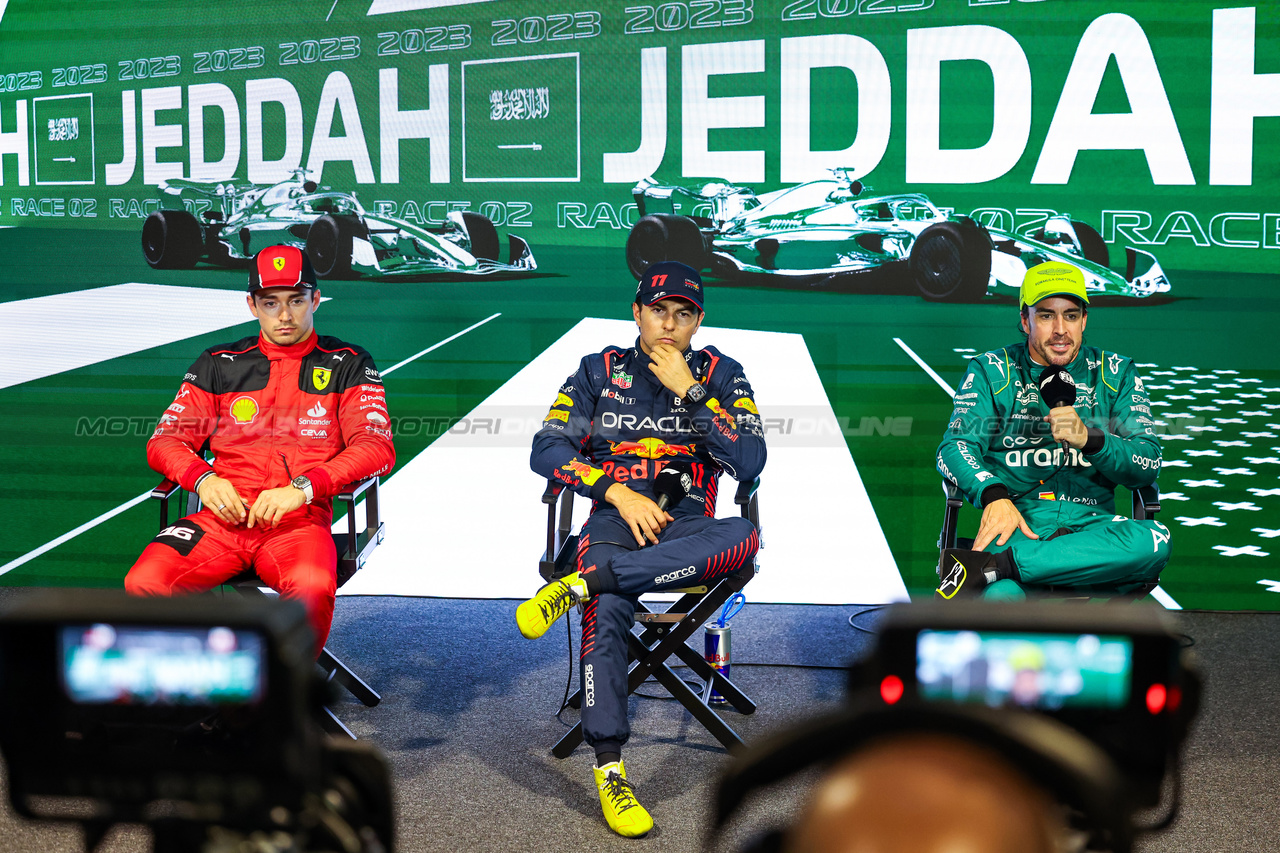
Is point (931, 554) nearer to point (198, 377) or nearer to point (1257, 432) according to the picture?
point (1257, 432)

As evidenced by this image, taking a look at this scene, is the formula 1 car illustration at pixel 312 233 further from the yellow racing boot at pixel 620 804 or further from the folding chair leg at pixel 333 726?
the yellow racing boot at pixel 620 804

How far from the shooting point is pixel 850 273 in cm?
469

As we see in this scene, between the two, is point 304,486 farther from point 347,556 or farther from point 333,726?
point 333,726

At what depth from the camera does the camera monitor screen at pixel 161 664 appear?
72 centimetres

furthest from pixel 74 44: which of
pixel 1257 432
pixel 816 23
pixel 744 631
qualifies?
pixel 1257 432

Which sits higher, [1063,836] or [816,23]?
[816,23]

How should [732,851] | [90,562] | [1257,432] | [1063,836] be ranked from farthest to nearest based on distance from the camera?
[90,562] < [1257,432] < [732,851] < [1063,836]

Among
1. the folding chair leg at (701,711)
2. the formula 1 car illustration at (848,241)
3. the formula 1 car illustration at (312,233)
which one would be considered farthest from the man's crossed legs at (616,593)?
the formula 1 car illustration at (312,233)

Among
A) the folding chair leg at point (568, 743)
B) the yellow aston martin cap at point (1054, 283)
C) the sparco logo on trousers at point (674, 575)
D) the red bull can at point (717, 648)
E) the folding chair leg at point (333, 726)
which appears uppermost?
the yellow aston martin cap at point (1054, 283)

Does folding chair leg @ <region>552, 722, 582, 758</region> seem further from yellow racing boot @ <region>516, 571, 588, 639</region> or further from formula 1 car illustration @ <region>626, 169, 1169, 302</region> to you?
formula 1 car illustration @ <region>626, 169, 1169, 302</region>

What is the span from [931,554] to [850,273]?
1.21 metres

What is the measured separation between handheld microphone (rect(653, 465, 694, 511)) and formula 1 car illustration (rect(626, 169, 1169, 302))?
167 cm

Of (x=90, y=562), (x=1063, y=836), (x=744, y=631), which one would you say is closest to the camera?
(x=1063, y=836)

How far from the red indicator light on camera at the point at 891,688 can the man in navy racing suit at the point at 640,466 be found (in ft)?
6.67
